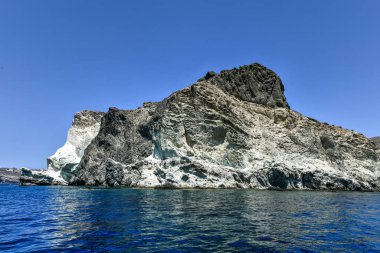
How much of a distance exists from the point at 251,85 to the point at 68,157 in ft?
225

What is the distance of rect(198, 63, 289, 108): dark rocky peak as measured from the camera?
3469 inches

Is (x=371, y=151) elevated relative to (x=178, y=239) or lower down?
elevated

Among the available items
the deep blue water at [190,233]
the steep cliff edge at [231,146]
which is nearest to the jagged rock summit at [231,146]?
the steep cliff edge at [231,146]

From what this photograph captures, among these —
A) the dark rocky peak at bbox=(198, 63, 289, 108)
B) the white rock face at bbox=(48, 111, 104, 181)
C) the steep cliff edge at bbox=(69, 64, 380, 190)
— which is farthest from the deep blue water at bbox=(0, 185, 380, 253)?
the white rock face at bbox=(48, 111, 104, 181)

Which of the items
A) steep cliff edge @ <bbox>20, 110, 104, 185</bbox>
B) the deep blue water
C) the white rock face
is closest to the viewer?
the deep blue water

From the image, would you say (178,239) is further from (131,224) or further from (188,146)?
(188,146)

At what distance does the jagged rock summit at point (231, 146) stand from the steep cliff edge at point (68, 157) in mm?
16258

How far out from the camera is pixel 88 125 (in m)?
120

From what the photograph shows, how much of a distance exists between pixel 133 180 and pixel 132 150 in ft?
57.1

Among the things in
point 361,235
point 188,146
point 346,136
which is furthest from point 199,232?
point 346,136

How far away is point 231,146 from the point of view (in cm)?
6944

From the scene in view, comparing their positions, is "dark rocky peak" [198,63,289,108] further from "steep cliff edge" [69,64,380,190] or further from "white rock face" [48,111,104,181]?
"white rock face" [48,111,104,181]

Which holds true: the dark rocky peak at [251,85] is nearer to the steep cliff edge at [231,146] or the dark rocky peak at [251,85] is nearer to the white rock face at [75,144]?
the steep cliff edge at [231,146]

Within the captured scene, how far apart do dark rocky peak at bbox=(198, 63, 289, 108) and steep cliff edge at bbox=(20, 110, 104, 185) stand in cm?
5367
